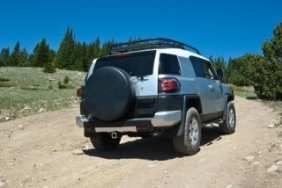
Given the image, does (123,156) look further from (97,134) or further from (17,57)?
(17,57)

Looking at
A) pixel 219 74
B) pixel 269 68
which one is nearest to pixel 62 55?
pixel 269 68

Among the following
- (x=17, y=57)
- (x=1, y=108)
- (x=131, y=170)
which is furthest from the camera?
(x=17, y=57)

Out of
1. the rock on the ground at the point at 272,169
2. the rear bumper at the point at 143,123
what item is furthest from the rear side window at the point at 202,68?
the rock on the ground at the point at 272,169

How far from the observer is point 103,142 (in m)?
8.84

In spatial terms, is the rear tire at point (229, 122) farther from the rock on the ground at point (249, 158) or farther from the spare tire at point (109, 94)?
the spare tire at point (109, 94)

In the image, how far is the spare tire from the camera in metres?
7.27

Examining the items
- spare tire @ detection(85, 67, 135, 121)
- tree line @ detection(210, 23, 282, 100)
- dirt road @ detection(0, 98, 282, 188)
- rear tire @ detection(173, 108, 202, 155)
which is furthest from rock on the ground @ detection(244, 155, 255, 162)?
tree line @ detection(210, 23, 282, 100)

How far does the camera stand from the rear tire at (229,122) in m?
10.6

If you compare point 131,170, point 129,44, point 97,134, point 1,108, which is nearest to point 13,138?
point 97,134

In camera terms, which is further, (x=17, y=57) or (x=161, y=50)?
(x=17, y=57)

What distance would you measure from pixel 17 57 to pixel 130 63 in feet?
317

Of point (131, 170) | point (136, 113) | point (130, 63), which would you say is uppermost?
point (130, 63)

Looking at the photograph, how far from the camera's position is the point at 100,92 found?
7.49 m

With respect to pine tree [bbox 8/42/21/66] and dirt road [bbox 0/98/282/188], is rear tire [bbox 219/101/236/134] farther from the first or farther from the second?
pine tree [bbox 8/42/21/66]
